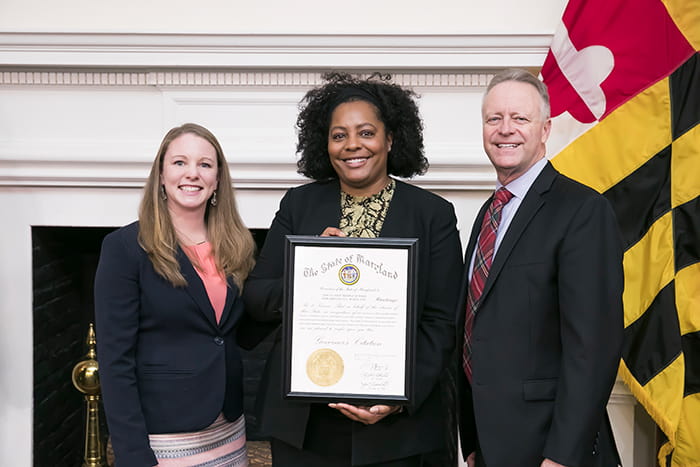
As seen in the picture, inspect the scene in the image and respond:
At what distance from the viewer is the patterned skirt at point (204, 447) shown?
1480 mm

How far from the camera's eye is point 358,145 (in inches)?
58.0

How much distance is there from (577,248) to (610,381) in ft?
0.87

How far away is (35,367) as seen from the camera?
2.43 metres

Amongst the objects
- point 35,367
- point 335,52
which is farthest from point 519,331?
point 35,367

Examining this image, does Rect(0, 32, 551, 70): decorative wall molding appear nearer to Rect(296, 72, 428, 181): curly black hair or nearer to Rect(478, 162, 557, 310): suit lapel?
Rect(296, 72, 428, 181): curly black hair

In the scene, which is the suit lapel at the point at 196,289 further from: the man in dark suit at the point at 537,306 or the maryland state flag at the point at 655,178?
the maryland state flag at the point at 655,178

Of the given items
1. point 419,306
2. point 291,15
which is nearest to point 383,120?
point 419,306

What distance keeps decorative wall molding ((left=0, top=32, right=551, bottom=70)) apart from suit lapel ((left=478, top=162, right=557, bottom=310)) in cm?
97

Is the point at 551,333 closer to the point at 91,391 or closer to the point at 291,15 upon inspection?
the point at 291,15

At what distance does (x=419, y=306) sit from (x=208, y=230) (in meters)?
0.57

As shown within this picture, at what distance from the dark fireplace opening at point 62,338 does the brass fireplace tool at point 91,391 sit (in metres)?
0.23

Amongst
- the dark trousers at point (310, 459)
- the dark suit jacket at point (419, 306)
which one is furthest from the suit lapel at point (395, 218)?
the dark trousers at point (310, 459)

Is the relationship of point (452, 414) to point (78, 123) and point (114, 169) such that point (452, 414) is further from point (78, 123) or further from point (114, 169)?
point (78, 123)

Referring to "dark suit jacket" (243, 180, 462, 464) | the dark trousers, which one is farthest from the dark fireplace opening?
the dark trousers
